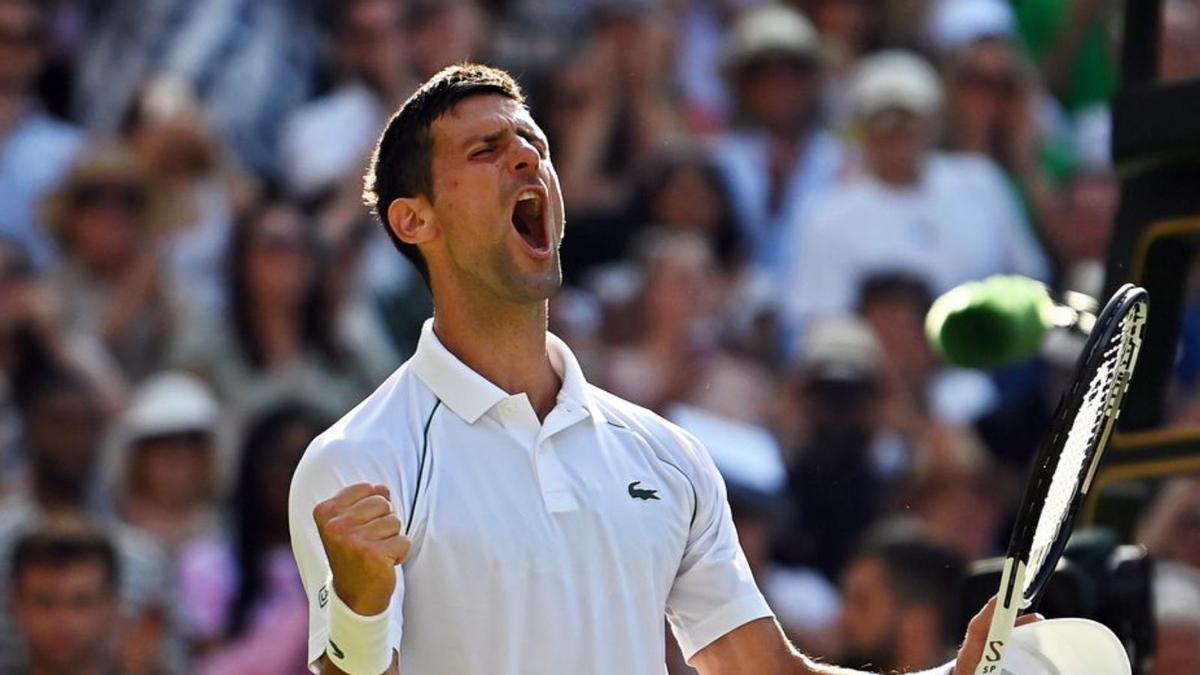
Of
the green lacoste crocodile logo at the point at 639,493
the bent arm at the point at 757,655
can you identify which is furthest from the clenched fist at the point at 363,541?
the bent arm at the point at 757,655

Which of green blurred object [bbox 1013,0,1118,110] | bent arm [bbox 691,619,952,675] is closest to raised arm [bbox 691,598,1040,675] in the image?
bent arm [bbox 691,619,952,675]

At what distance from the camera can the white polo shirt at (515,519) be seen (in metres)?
3.56

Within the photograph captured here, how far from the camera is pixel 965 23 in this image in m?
A: 9.80

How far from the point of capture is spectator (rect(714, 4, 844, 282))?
925 cm

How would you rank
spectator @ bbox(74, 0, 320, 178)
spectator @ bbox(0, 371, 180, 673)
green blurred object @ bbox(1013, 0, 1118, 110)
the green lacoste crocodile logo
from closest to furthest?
the green lacoste crocodile logo < spectator @ bbox(0, 371, 180, 673) < spectator @ bbox(74, 0, 320, 178) < green blurred object @ bbox(1013, 0, 1118, 110)

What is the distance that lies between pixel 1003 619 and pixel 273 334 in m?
4.94

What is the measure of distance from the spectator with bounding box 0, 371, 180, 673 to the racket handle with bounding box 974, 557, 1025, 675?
14.0 ft

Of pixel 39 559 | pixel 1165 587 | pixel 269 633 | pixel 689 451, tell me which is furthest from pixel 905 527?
pixel 689 451

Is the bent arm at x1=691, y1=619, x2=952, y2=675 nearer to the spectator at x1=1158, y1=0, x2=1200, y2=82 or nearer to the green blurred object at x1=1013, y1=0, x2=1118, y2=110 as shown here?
the spectator at x1=1158, y1=0, x2=1200, y2=82

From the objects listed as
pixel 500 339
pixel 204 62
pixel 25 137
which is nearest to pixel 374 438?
pixel 500 339

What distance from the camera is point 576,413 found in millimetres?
3803

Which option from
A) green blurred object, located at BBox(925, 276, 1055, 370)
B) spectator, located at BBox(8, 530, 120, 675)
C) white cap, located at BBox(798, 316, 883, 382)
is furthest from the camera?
white cap, located at BBox(798, 316, 883, 382)

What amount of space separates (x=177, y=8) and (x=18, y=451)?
5.83 ft

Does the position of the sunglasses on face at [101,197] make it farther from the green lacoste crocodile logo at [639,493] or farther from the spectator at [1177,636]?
the green lacoste crocodile logo at [639,493]
